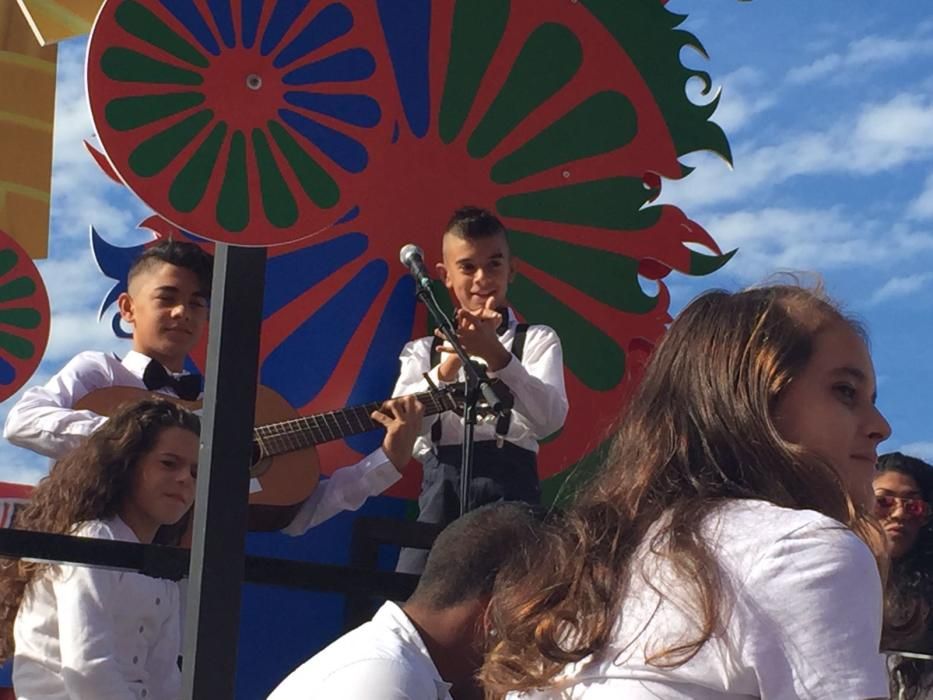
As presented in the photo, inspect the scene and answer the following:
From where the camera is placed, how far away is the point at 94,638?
343 cm

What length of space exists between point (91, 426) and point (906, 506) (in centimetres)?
227

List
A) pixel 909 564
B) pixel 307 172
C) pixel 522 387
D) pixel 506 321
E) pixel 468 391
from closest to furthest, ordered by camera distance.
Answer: pixel 307 172 < pixel 909 564 < pixel 468 391 < pixel 522 387 < pixel 506 321

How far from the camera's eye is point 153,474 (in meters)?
3.80

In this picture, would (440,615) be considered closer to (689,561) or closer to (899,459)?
(689,561)

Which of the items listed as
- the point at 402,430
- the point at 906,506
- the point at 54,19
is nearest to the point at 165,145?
the point at 54,19

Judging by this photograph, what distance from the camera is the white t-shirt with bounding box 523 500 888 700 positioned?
1319 millimetres

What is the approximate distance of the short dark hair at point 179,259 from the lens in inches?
178

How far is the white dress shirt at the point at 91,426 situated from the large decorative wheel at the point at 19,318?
0.40 feet

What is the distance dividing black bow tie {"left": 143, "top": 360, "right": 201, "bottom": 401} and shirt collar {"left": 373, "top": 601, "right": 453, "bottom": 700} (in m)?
1.80

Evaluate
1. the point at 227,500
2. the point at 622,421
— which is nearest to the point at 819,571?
the point at 622,421

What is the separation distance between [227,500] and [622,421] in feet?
3.50

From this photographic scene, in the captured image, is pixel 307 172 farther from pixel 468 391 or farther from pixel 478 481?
pixel 478 481

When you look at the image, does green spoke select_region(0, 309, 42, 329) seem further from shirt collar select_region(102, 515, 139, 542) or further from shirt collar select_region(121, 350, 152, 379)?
shirt collar select_region(102, 515, 139, 542)

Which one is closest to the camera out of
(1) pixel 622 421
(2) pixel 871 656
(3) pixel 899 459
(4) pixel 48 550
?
(2) pixel 871 656
